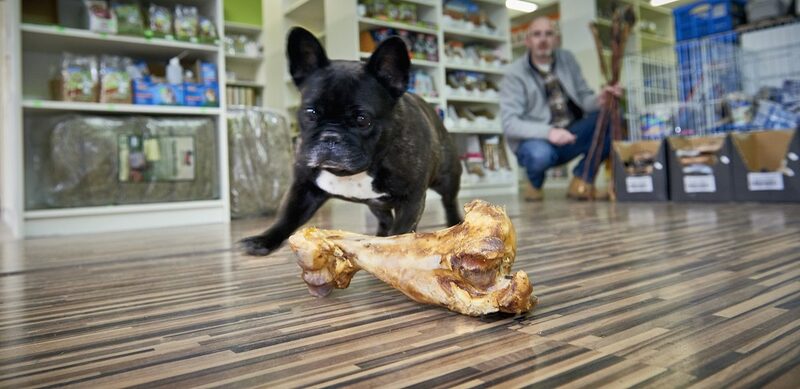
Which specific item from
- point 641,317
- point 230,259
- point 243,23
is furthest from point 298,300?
point 243,23

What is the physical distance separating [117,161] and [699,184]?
2.65 m

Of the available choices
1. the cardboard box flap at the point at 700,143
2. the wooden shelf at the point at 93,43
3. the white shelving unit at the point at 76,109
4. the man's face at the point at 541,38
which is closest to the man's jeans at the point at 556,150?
the man's face at the point at 541,38

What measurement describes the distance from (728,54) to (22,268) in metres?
3.05

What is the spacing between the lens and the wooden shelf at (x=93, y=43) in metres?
2.37

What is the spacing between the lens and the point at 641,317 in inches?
21.5

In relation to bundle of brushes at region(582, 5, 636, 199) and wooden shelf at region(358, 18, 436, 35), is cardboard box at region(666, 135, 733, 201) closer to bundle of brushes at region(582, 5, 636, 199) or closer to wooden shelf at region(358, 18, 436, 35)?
bundle of brushes at region(582, 5, 636, 199)

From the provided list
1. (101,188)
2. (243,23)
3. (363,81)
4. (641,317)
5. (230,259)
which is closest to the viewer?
(641,317)

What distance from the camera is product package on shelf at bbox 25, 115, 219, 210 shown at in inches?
93.1

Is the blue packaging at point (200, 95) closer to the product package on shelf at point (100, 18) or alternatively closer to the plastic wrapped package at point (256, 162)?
the plastic wrapped package at point (256, 162)

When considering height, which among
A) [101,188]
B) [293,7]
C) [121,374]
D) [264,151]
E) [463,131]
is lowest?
[121,374]

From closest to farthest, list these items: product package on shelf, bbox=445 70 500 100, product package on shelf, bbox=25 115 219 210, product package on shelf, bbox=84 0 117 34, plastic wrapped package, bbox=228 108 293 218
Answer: product package on shelf, bbox=25 115 219 210 < product package on shelf, bbox=84 0 117 34 < plastic wrapped package, bbox=228 108 293 218 < product package on shelf, bbox=445 70 500 100

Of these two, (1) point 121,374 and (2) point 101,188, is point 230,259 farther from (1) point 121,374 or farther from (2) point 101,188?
(2) point 101,188

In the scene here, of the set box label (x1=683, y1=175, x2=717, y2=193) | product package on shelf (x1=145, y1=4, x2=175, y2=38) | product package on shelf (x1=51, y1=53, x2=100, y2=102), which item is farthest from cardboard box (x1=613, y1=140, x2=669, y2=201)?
product package on shelf (x1=51, y1=53, x2=100, y2=102)

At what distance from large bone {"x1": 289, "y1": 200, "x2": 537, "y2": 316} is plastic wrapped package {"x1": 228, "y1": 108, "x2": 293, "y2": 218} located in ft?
7.14
